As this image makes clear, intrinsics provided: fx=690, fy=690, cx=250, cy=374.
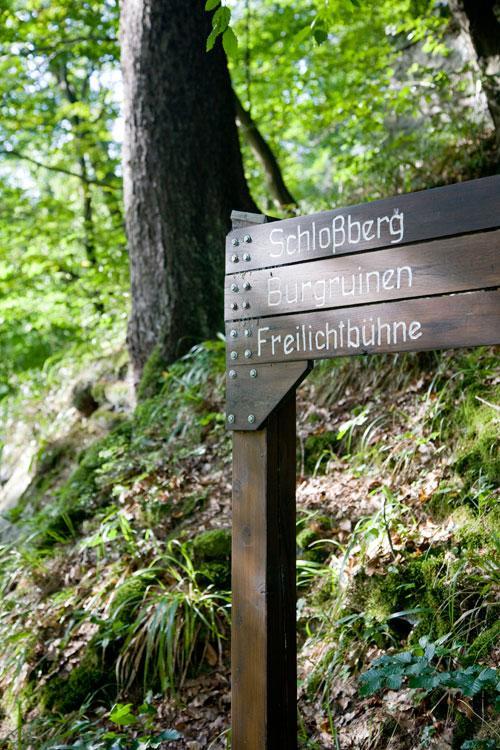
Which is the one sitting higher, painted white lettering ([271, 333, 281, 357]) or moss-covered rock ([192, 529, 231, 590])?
painted white lettering ([271, 333, 281, 357])

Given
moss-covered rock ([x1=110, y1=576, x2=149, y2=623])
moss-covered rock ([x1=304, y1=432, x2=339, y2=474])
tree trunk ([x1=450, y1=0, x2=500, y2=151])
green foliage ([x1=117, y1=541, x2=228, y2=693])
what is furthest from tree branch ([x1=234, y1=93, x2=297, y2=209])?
green foliage ([x1=117, y1=541, x2=228, y2=693])

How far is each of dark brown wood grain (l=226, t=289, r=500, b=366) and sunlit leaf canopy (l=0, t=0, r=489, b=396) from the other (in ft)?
12.3

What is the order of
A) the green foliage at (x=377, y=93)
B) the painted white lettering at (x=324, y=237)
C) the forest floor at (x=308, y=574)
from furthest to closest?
the green foliage at (x=377, y=93), the forest floor at (x=308, y=574), the painted white lettering at (x=324, y=237)

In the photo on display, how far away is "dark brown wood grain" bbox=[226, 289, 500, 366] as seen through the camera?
2246 mm

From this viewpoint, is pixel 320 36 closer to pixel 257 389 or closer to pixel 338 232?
pixel 338 232

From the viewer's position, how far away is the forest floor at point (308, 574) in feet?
10.1

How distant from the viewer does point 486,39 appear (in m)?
5.96

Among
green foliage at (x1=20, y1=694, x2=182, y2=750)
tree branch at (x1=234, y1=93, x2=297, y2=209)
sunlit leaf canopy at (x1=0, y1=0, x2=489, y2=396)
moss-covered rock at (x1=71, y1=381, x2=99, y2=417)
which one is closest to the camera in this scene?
green foliage at (x1=20, y1=694, x2=182, y2=750)

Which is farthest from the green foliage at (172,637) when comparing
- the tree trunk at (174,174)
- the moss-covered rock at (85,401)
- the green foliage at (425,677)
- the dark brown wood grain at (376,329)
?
the moss-covered rock at (85,401)

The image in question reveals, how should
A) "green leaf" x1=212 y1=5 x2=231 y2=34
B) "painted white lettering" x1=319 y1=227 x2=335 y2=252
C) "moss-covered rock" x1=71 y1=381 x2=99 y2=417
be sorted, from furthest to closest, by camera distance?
"moss-covered rock" x1=71 y1=381 x2=99 y2=417, "green leaf" x1=212 y1=5 x2=231 y2=34, "painted white lettering" x1=319 y1=227 x2=335 y2=252

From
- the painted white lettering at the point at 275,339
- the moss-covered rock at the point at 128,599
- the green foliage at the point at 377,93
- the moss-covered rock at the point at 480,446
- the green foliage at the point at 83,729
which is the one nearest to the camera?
the painted white lettering at the point at 275,339

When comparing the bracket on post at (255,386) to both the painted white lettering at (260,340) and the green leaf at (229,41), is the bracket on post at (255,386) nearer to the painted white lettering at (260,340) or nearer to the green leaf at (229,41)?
the painted white lettering at (260,340)

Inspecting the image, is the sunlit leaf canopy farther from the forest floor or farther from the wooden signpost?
the wooden signpost

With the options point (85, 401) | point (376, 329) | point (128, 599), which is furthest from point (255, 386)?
point (85, 401)
